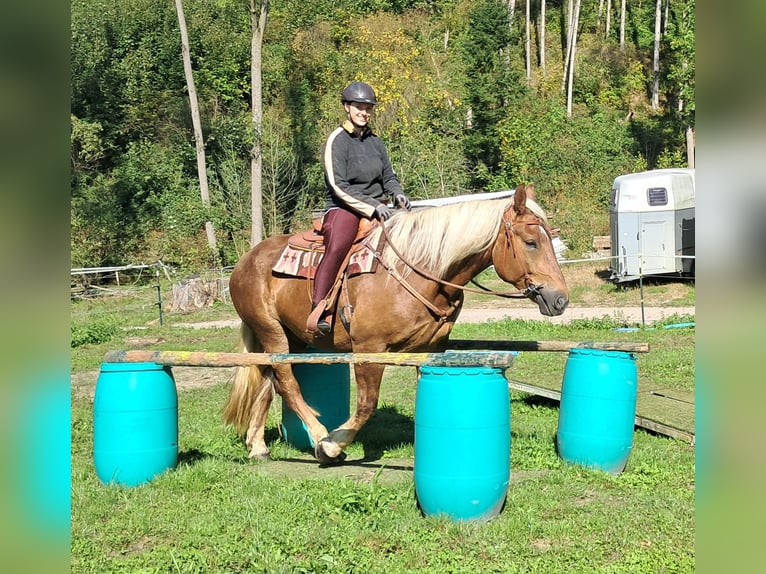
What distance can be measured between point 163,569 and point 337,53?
117 feet

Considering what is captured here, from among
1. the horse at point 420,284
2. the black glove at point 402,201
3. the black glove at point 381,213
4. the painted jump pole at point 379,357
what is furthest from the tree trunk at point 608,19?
the horse at point 420,284

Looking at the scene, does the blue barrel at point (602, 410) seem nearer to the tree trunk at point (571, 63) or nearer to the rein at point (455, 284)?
the rein at point (455, 284)

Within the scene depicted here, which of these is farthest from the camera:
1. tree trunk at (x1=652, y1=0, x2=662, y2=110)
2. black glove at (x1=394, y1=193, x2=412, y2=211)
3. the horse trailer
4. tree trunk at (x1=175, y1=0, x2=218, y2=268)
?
tree trunk at (x1=652, y1=0, x2=662, y2=110)

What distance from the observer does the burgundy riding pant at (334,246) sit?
5.79 m

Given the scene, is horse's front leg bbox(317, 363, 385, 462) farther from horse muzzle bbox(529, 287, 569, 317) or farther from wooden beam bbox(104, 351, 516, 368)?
horse muzzle bbox(529, 287, 569, 317)

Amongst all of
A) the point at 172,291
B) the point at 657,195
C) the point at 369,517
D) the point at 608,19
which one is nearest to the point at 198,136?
the point at 172,291

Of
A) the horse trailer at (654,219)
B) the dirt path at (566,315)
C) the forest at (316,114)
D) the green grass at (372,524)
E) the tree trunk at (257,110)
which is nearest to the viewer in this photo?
the green grass at (372,524)

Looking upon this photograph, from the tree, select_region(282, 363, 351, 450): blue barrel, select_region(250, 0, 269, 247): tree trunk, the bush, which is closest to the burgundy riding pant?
select_region(282, 363, 351, 450): blue barrel

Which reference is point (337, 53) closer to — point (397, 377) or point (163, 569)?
point (397, 377)

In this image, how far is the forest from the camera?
28.1 metres

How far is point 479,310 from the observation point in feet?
61.5

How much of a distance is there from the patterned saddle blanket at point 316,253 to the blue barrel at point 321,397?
1.00 meters
